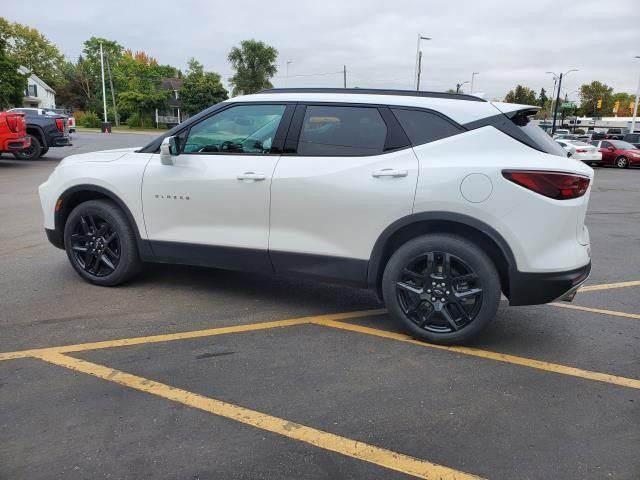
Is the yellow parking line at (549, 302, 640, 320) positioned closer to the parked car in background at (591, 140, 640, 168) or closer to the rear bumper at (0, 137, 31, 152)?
the rear bumper at (0, 137, 31, 152)

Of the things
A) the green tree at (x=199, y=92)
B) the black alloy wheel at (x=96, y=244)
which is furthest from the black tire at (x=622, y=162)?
the green tree at (x=199, y=92)

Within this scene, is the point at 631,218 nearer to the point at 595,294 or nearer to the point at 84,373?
the point at 595,294

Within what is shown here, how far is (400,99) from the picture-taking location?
4.13m

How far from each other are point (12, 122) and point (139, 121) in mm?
59741

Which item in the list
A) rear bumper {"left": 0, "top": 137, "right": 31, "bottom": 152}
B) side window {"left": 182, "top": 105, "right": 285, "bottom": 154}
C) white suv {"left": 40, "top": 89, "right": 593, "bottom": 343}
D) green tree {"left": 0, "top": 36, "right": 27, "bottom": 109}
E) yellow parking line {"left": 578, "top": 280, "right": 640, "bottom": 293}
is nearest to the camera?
white suv {"left": 40, "top": 89, "right": 593, "bottom": 343}

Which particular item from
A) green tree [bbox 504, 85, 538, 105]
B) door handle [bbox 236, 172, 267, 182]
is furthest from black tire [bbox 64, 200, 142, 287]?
green tree [bbox 504, 85, 538, 105]

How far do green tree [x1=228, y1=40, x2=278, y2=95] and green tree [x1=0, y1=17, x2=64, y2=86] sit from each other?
38496 mm

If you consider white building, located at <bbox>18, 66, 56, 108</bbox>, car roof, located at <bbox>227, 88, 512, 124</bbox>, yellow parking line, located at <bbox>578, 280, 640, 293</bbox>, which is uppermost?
white building, located at <bbox>18, 66, 56, 108</bbox>

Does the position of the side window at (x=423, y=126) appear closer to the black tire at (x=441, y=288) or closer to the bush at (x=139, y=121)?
the black tire at (x=441, y=288)

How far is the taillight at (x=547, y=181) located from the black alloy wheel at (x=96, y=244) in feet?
11.2

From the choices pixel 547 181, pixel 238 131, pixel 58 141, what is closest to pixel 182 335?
pixel 238 131

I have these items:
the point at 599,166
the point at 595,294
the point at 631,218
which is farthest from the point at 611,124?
the point at 595,294

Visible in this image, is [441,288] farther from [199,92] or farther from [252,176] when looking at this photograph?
[199,92]

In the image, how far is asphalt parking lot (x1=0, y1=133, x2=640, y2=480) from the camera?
2.69 meters
